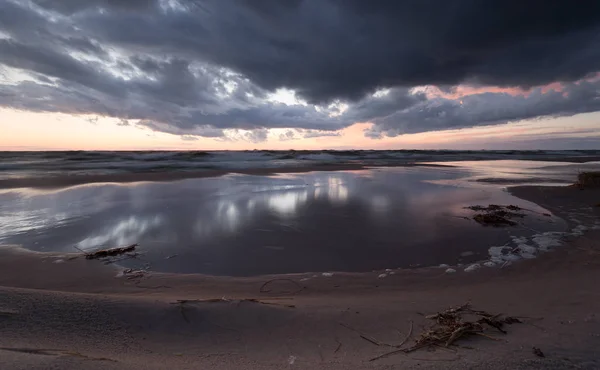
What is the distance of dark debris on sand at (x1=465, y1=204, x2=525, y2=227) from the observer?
7.61 metres

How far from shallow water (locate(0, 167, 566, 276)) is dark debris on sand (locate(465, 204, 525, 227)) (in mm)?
310

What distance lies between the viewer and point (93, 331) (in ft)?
8.29

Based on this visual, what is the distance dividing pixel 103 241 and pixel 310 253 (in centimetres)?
443

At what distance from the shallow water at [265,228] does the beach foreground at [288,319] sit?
73 cm

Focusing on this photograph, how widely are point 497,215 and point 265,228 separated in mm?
6209

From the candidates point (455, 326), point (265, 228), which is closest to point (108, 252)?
point (265, 228)

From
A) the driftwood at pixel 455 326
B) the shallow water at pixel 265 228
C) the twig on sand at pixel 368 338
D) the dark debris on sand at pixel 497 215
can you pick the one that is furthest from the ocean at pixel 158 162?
the driftwood at pixel 455 326

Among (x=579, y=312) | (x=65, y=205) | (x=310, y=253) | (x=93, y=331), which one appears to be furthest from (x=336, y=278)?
(x=65, y=205)

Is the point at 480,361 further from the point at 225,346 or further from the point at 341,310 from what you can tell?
the point at 225,346

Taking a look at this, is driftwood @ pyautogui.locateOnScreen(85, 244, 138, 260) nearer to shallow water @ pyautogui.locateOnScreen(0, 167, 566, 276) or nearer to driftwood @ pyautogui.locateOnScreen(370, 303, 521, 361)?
shallow water @ pyautogui.locateOnScreen(0, 167, 566, 276)

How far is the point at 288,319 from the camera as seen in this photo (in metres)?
3.11

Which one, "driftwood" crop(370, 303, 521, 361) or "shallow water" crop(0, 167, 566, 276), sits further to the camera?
"shallow water" crop(0, 167, 566, 276)

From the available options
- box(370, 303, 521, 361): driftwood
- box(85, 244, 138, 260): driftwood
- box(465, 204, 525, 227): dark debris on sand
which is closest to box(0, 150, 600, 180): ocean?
box(85, 244, 138, 260): driftwood

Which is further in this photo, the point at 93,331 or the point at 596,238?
the point at 596,238
